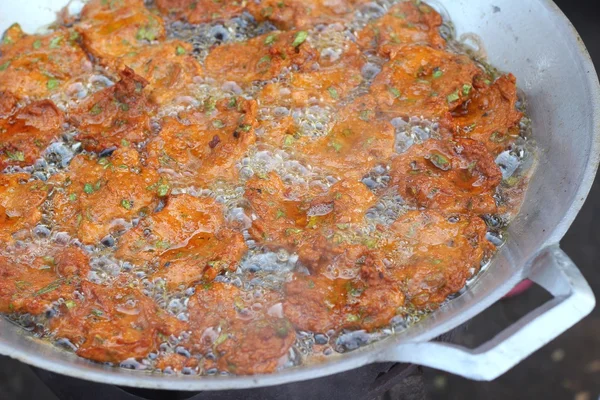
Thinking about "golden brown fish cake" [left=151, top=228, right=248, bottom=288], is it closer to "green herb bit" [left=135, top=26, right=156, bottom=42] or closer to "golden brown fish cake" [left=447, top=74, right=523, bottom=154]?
"golden brown fish cake" [left=447, top=74, right=523, bottom=154]

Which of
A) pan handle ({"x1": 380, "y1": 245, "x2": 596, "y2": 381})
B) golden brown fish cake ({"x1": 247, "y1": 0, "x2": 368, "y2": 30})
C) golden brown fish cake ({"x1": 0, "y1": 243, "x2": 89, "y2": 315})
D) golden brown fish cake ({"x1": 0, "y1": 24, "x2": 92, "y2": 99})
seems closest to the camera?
pan handle ({"x1": 380, "y1": 245, "x2": 596, "y2": 381})

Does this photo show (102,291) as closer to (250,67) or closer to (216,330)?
(216,330)

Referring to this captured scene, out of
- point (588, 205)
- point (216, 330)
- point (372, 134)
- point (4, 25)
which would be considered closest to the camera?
point (216, 330)

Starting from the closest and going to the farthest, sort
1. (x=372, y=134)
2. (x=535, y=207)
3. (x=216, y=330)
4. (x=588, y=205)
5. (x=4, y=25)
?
(x=216, y=330) → (x=535, y=207) → (x=372, y=134) → (x=4, y=25) → (x=588, y=205)

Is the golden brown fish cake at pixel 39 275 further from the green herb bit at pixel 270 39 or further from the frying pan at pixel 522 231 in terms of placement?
the green herb bit at pixel 270 39

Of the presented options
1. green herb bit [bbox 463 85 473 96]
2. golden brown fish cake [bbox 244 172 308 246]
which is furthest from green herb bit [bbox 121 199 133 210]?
green herb bit [bbox 463 85 473 96]

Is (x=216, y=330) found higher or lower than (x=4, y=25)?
lower

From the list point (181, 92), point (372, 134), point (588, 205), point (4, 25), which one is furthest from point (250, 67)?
point (588, 205)

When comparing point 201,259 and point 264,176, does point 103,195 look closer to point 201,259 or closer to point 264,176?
point 201,259

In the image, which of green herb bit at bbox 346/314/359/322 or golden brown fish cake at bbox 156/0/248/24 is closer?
green herb bit at bbox 346/314/359/322
